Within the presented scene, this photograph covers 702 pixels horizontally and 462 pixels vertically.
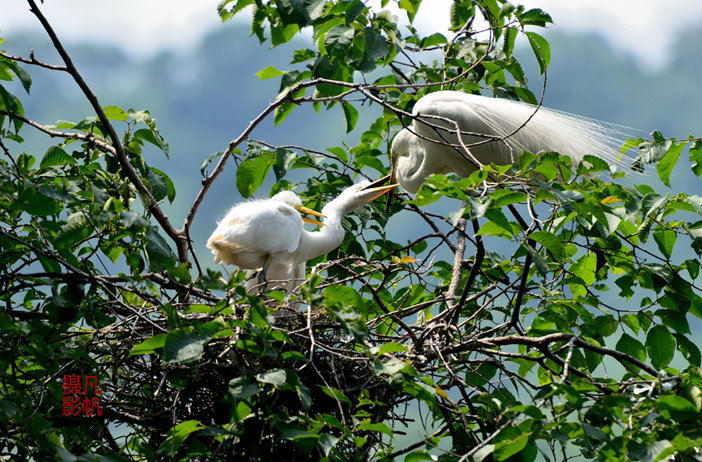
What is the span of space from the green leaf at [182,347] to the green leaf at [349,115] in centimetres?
149

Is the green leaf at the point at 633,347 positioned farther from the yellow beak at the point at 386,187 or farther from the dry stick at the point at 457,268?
the yellow beak at the point at 386,187

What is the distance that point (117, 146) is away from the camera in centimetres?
216

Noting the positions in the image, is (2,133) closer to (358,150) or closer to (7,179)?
(7,179)

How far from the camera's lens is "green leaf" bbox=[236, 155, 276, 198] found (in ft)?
8.86

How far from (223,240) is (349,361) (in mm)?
720

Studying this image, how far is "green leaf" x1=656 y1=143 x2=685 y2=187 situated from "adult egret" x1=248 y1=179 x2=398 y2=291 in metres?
1.23

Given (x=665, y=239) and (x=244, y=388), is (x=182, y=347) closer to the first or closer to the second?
(x=244, y=388)

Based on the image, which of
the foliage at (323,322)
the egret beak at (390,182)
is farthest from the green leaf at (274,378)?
the egret beak at (390,182)

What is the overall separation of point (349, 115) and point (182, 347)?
1561 millimetres

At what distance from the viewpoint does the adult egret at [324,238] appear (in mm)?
2840

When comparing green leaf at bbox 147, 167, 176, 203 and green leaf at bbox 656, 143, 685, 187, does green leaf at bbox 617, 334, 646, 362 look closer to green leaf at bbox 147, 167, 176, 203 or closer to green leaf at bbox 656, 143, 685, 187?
green leaf at bbox 656, 143, 685, 187

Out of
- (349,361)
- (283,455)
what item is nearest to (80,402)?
(283,455)

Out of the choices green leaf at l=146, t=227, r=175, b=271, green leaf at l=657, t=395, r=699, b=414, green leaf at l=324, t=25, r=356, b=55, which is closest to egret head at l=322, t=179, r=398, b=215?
green leaf at l=324, t=25, r=356, b=55

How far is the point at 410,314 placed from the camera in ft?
8.52
